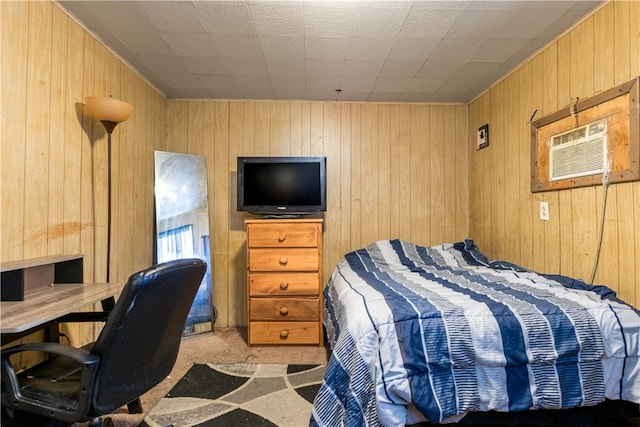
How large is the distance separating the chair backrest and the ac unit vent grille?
82.9 inches

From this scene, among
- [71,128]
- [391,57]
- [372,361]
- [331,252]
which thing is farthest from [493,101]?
Answer: [71,128]

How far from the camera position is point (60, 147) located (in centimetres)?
187

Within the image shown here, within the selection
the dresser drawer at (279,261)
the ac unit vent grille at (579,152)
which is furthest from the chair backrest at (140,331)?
the ac unit vent grille at (579,152)

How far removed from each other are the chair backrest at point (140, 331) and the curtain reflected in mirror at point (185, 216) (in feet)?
5.52

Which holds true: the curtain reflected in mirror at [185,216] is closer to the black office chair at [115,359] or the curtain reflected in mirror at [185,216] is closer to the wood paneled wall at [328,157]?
the wood paneled wall at [328,157]

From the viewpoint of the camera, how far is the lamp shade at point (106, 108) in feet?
6.41

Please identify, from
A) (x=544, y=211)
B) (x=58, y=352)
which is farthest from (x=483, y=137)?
(x=58, y=352)

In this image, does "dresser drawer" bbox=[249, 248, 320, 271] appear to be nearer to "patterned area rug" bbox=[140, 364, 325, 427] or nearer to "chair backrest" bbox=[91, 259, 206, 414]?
"patterned area rug" bbox=[140, 364, 325, 427]

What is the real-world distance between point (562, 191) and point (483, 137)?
108 centimetres

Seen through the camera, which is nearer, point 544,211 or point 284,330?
point 544,211

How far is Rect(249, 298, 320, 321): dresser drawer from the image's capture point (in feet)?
9.20

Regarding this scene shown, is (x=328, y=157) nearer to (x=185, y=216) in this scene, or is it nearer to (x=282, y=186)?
(x=282, y=186)

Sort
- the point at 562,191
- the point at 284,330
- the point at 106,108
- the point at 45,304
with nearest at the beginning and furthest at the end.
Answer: the point at 45,304
the point at 106,108
the point at 562,191
the point at 284,330

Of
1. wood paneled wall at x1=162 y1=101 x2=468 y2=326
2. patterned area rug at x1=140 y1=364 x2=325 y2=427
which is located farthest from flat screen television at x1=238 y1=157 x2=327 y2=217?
patterned area rug at x1=140 y1=364 x2=325 y2=427
